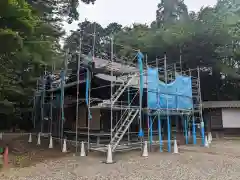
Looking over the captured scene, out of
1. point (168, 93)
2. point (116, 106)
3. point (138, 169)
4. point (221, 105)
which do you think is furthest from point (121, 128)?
point (221, 105)

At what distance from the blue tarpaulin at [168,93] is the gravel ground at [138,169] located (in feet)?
9.93

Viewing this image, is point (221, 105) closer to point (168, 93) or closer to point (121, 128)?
point (168, 93)

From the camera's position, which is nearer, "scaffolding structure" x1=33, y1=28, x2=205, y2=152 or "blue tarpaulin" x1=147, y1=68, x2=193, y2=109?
"scaffolding structure" x1=33, y1=28, x2=205, y2=152

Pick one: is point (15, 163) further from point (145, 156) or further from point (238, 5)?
point (238, 5)

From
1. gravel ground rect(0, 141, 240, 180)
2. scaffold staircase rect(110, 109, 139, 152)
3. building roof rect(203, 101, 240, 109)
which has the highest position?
building roof rect(203, 101, 240, 109)

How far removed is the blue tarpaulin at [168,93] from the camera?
12289 mm

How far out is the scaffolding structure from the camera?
11953mm

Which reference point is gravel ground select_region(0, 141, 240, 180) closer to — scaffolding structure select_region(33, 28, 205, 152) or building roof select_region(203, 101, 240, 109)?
scaffolding structure select_region(33, 28, 205, 152)

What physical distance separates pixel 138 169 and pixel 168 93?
19.9ft

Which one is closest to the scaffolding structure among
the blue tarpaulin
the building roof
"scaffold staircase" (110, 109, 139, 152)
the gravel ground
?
"scaffold staircase" (110, 109, 139, 152)

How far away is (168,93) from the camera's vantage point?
13.4m

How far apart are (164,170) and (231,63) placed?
2281cm

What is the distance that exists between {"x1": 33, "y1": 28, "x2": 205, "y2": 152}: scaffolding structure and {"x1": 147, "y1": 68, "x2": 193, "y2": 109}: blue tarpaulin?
0.29 metres

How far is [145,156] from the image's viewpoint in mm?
10609
